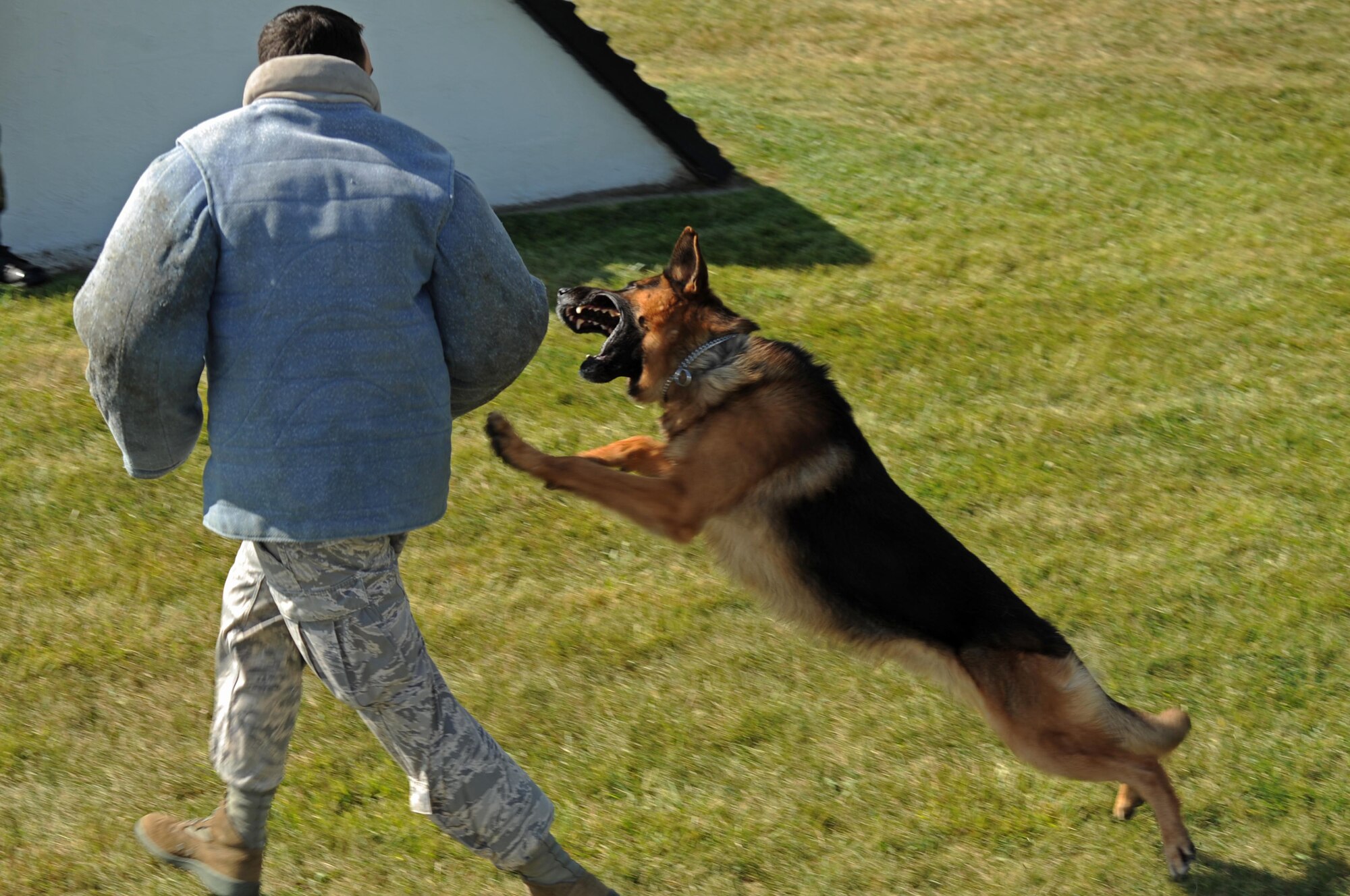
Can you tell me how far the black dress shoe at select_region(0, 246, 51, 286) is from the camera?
7.46 meters

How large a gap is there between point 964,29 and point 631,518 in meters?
12.2

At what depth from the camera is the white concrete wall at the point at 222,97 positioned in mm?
7840

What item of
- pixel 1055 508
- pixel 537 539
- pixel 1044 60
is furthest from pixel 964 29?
pixel 537 539

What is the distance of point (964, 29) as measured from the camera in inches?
578

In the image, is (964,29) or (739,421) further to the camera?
(964,29)

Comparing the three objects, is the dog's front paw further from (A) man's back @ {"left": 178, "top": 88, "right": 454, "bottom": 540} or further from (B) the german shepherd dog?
(A) man's back @ {"left": 178, "top": 88, "right": 454, "bottom": 540}

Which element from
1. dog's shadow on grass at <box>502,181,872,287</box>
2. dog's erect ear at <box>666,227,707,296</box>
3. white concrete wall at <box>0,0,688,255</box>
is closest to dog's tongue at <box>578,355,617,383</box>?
dog's erect ear at <box>666,227,707,296</box>

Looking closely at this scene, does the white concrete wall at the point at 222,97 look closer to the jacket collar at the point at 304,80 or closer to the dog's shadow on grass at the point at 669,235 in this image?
the dog's shadow on grass at the point at 669,235

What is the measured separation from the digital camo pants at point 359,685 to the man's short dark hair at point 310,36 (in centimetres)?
112

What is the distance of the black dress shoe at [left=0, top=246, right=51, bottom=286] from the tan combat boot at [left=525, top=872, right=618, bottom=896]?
5.70m

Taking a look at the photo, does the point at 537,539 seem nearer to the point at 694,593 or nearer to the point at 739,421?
the point at 694,593

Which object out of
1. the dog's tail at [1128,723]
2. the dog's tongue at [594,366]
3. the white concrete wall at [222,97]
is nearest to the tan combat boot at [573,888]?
the dog's tail at [1128,723]

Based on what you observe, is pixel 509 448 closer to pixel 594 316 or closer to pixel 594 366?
pixel 594 366

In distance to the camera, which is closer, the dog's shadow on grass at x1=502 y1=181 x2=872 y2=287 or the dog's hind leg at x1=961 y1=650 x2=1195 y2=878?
the dog's hind leg at x1=961 y1=650 x2=1195 y2=878
